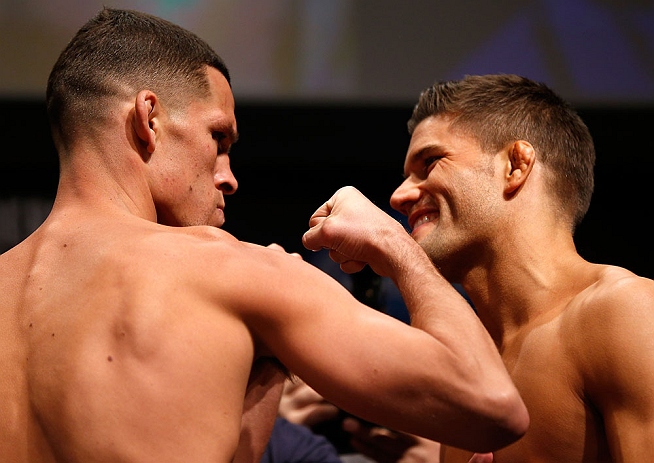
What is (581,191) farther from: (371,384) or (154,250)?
(154,250)

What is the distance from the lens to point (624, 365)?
1.18m

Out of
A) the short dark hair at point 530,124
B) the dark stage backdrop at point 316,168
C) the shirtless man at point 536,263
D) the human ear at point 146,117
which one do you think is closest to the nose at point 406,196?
the shirtless man at point 536,263

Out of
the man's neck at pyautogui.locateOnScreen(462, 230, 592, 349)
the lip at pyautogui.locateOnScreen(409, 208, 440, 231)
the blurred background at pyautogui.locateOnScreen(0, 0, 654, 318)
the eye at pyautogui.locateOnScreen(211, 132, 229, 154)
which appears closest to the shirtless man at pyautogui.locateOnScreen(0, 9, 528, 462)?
the eye at pyautogui.locateOnScreen(211, 132, 229, 154)

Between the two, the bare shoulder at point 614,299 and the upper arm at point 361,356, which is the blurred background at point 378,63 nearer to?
the bare shoulder at point 614,299

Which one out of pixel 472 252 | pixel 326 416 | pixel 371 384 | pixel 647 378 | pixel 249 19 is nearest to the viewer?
pixel 371 384

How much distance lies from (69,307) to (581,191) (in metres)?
1.25

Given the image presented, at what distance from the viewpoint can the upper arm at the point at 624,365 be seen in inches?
45.2

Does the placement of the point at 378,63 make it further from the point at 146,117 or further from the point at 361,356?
the point at 361,356

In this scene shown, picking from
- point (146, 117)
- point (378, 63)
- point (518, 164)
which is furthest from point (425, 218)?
point (378, 63)

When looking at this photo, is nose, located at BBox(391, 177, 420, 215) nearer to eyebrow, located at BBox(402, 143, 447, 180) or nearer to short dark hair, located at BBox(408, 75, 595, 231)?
eyebrow, located at BBox(402, 143, 447, 180)

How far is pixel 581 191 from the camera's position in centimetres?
169

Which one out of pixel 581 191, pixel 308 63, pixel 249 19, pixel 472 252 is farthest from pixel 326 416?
pixel 249 19

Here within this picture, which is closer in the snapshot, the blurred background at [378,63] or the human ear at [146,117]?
the human ear at [146,117]

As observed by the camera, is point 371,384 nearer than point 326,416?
Yes
